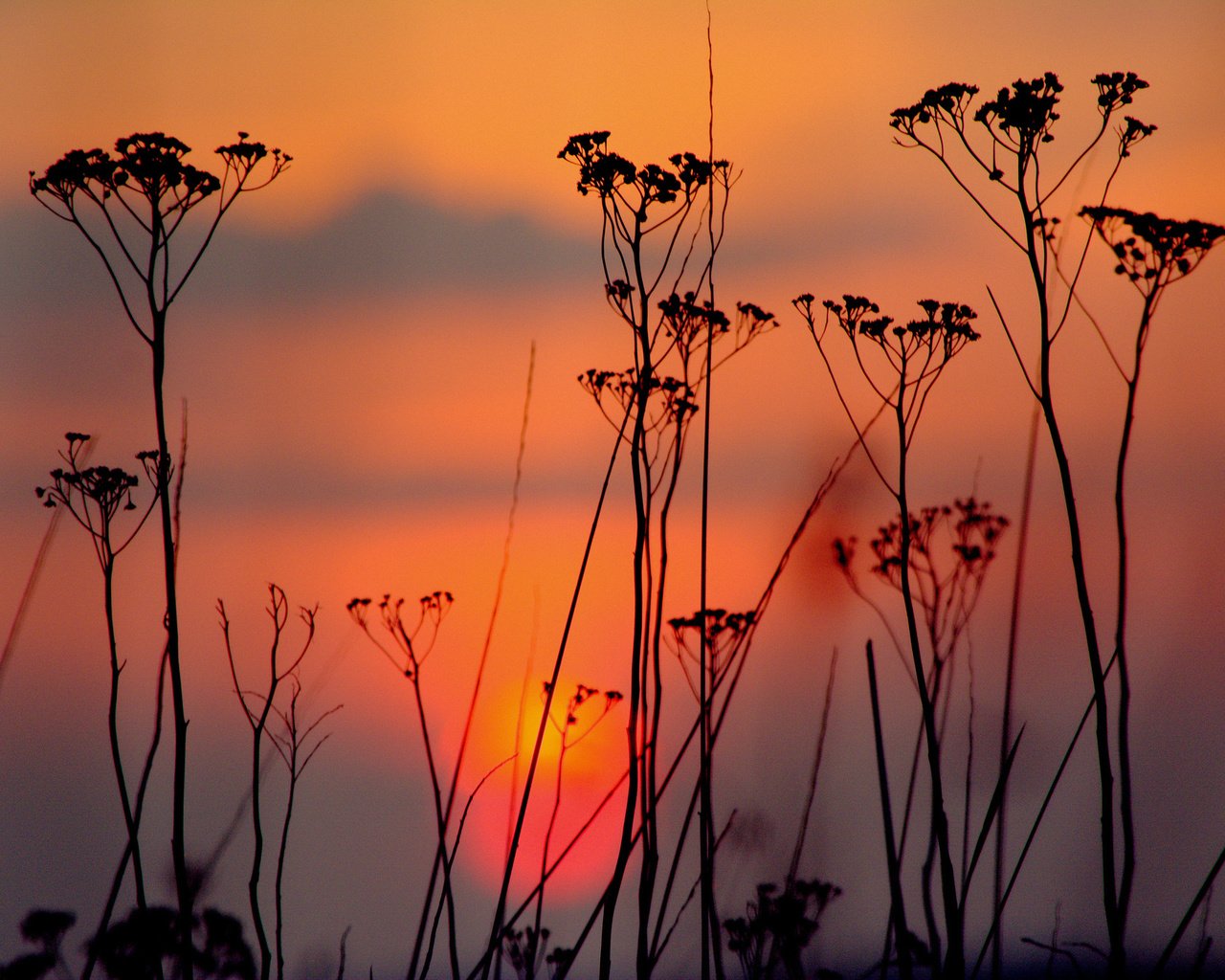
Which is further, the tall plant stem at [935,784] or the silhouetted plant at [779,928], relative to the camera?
the silhouetted plant at [779,928]

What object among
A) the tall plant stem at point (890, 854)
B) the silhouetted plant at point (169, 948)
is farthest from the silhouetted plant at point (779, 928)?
the silhouetted plant at point (169, 948)

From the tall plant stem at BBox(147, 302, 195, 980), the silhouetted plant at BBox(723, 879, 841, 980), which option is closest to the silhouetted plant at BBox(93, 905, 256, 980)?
the tall plant stem at BBox(147, 302, 195, 980)

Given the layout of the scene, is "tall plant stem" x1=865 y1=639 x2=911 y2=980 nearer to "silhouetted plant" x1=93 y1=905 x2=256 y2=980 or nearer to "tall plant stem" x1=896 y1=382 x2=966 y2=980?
"tall plant stem" x1=896 y1=382 x2=966 y2=980

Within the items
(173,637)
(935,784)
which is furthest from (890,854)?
(173,637)

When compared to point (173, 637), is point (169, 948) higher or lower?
lower

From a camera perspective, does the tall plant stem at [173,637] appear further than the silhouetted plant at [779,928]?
No

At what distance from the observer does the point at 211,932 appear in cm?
411

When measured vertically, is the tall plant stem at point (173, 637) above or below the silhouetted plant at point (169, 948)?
above

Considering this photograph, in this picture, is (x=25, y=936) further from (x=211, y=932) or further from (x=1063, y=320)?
(x=1063, y=320)

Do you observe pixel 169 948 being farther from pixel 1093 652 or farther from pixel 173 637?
pixel 1093 652

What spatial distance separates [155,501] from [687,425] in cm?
156

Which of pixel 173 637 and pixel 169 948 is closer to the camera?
pixel 173 637

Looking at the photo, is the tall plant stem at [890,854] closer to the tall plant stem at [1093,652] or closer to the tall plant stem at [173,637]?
the tall plant stem at [1093,652]

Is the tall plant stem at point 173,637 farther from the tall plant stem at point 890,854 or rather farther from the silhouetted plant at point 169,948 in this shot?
the tall plant stem at point 890,854
